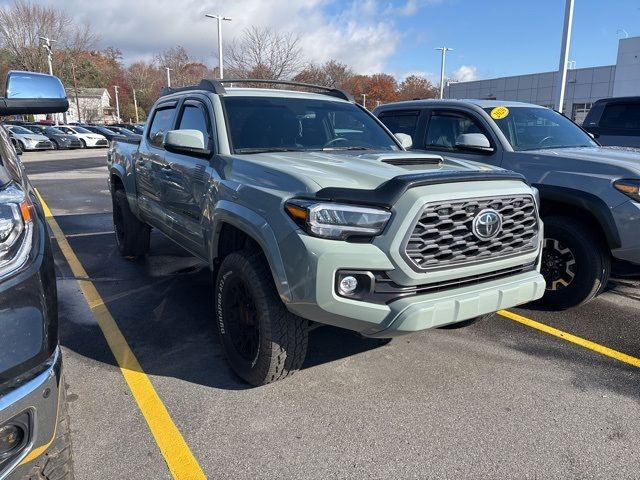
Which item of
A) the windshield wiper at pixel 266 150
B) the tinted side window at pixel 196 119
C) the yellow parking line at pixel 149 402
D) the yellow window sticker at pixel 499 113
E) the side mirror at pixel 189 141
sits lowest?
the yellow parking line at pixel 149 402

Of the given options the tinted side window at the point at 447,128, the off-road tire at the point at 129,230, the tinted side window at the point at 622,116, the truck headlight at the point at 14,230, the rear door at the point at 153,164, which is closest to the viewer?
the truck headlight at the point at 14,230

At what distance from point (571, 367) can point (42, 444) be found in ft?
10.7

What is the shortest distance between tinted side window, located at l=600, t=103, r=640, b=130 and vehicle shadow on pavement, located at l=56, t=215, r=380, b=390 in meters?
7.25

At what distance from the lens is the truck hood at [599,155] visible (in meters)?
4.18

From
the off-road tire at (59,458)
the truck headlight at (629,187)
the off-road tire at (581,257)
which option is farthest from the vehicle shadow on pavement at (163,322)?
the truck headlight at (629,187)

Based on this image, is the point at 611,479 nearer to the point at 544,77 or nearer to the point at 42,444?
the point at 42,444

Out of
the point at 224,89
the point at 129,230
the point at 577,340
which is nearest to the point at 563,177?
the point at 577,340

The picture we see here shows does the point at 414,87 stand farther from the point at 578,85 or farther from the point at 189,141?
the point at 189,141

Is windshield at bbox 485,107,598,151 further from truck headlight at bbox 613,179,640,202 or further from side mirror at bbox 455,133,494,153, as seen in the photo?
truck headlight at bbox 613,179,640,202

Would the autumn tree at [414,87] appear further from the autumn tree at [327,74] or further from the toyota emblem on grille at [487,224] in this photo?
the toyota emblem on grille at [487,224]

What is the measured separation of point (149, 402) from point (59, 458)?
3.62 ft

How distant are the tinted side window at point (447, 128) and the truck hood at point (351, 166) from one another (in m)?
2.15

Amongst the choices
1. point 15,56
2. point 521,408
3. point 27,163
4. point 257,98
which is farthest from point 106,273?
point 15,56

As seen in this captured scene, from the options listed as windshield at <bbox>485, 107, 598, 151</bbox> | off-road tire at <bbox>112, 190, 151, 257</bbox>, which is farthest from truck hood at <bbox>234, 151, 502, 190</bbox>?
off-road tire at <bbox>112, 190, 151, 257</bbox>
